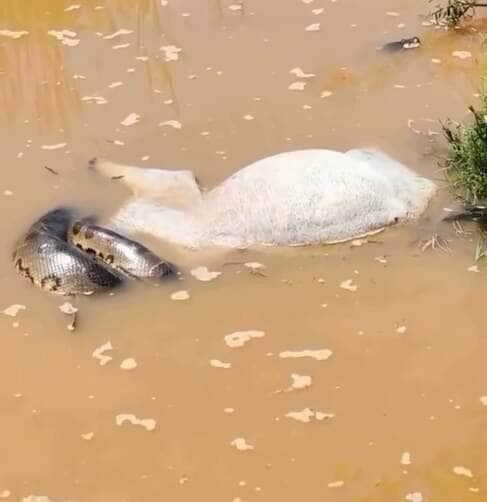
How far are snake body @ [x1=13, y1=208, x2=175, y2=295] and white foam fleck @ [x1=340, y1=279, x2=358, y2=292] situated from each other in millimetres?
999

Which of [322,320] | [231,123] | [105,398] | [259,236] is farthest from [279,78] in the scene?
[105,398]

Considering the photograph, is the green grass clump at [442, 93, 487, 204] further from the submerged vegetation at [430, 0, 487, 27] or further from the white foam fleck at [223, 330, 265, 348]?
the submerged vegetation at [430, 0, 487, 27]

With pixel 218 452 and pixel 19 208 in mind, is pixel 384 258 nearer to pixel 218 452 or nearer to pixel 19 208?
pixel 218 452

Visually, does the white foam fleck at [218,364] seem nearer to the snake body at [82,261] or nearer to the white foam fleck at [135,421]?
the white foam fleck at [135,421]

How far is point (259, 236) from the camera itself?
6180mm

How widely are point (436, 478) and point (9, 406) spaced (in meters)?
2.18

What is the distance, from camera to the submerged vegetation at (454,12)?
8602 millimetres

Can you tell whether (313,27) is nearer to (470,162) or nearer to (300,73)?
(300,73)

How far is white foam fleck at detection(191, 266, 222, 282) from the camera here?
5.98m

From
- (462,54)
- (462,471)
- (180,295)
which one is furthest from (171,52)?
(462,471)

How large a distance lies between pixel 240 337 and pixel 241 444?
31.7 inches

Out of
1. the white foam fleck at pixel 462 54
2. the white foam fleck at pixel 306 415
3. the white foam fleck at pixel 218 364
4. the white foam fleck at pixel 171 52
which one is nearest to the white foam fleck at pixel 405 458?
the white foam fleck at pixel 306 415

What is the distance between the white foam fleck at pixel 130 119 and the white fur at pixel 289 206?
119 cm

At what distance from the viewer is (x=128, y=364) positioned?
17.9 ft
